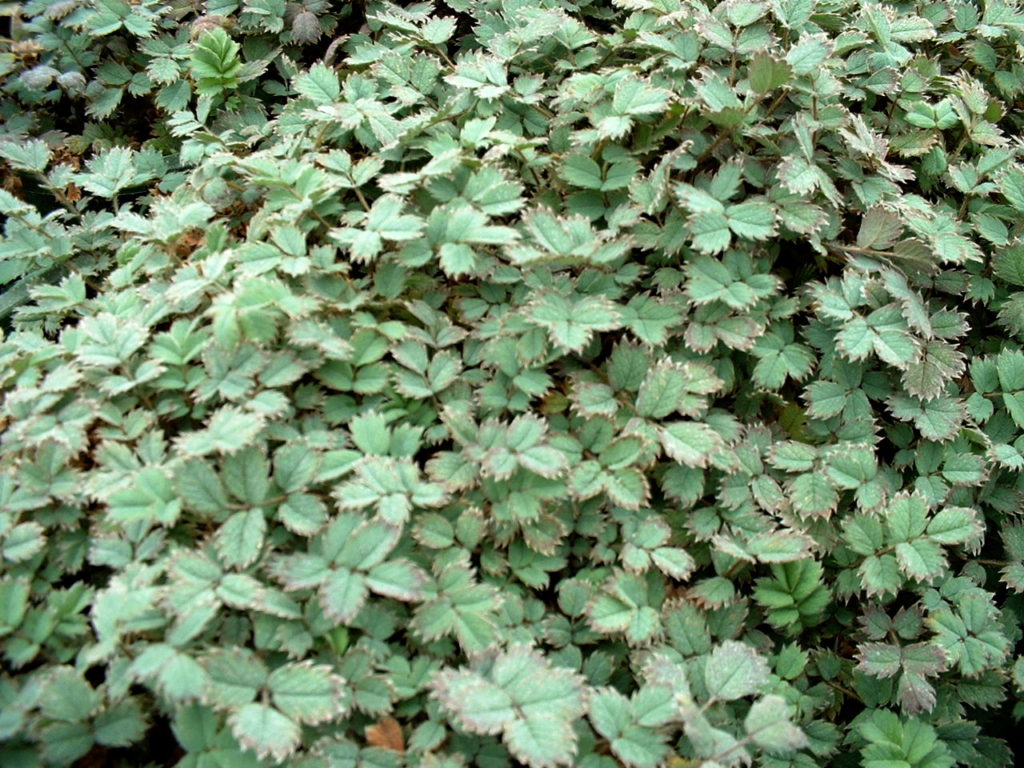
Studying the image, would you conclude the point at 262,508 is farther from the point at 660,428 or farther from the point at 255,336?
the point at 660,428

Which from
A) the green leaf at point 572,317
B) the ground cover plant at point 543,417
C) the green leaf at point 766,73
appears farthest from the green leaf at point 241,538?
the green leaf at point 766,73

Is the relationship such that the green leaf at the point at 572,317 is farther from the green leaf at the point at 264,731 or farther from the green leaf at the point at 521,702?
the green leaf at the point at 264,731

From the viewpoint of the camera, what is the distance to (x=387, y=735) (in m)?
1.34

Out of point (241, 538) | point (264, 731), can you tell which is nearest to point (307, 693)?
point (264, 731)

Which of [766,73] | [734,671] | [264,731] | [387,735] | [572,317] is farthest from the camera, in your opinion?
[766,73]

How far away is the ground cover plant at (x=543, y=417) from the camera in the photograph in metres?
1.35

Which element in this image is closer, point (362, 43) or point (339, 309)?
point (339, 309)

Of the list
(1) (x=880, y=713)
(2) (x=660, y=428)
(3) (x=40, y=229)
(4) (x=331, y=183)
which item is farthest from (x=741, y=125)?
(3) (x=40, y=229)

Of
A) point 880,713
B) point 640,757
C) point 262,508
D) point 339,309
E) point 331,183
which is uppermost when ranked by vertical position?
point 331,183

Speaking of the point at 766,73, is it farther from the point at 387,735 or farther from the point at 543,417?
the point at 387,735

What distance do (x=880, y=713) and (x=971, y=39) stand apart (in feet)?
5.63

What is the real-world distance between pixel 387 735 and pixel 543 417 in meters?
0.62

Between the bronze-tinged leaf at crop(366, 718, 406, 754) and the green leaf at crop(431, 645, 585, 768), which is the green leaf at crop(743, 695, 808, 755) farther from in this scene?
the bronze-tinged leaf at crop(366, 718, 406, 754)

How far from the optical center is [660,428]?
5.15 feet
